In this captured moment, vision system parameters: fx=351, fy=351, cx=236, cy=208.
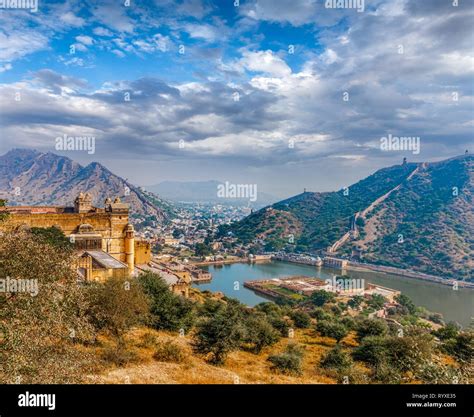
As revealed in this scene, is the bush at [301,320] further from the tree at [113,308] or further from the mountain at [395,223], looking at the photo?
the mountain at [395,223]

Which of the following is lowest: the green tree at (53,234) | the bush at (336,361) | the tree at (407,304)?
the tree at (407,304)

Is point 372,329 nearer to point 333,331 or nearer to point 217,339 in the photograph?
point 333,331

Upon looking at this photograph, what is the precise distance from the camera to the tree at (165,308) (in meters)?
13.8

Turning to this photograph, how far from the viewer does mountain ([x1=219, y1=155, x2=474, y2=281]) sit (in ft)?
251

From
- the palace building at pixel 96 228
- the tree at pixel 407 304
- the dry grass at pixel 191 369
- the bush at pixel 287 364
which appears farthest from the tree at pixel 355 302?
the bush at pixel 287 364

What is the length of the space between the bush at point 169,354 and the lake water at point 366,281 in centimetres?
3549

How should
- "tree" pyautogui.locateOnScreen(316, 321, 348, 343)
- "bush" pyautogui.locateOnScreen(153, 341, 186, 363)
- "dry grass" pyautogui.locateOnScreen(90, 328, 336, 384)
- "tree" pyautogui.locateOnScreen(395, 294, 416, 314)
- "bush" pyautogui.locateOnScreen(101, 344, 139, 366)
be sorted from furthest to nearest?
1. "tree" pyautogui.locateOnScreen(395, 294, 416, 314)
2. "tree" pyautogui.locateOnScreen(316, 321, 348, 343)
3. "bush" pyautogui.locateOnScreen(153, 341, 186, 363)
4. "bush" pyautogui.locateOnScreen(101, 344, 139, 366)
5. "dry grass" pyautogui.locateOnScreen(90, 328, 336, 384)

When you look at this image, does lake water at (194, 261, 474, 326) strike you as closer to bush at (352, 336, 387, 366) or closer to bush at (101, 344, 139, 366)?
bush at (352, 336, 387, 366)

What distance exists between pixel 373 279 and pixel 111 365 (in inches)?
2577

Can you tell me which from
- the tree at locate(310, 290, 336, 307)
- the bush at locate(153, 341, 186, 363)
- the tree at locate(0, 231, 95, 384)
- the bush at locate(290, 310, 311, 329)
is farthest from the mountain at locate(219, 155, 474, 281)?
the tree at locate(0, 231, 95, 384)

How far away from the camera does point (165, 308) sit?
14.0m

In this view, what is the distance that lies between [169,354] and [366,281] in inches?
2393

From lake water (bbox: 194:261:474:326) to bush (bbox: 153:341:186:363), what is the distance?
35.5 metres

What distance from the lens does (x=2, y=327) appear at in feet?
18.8
